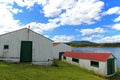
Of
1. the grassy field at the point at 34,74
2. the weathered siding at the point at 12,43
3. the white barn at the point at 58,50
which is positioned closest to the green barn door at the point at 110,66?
the grassy field at the point at 34,74

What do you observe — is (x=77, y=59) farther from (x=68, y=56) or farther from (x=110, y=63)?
(x=110, y=63)

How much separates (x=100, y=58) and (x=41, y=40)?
10.4m

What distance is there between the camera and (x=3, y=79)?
1524 cm

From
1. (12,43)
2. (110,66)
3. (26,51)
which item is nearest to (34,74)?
(26,51)

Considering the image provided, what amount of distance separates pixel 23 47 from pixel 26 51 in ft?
2.64

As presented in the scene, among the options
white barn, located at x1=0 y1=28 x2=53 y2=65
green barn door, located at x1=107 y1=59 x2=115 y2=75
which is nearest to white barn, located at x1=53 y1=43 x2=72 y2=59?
white barn, located at x1=0 y1=28 x2=53 y2=65

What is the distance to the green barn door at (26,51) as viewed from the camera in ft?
91.0

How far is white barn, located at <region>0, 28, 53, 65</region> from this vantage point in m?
27.5

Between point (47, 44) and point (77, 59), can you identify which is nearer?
point (47, 44)

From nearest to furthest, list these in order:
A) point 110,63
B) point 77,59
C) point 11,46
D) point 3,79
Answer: point 3,79 → point 11,46 → point 110,63 → point 77,59

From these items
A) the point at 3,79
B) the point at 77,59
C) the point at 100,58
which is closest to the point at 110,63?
the point at 100,58

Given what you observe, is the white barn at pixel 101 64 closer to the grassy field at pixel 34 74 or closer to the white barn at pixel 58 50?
the grassy field at pixel 34 74

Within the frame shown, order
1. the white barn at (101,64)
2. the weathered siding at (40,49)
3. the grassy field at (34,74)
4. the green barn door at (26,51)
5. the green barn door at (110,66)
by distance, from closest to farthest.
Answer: the grassy field at (34,74)
the green barn door at (26,51)
the white barn at (101,64)
the weathered siding at (40,49)
the green barn door at (110,66)

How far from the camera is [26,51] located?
2798 centimetres
